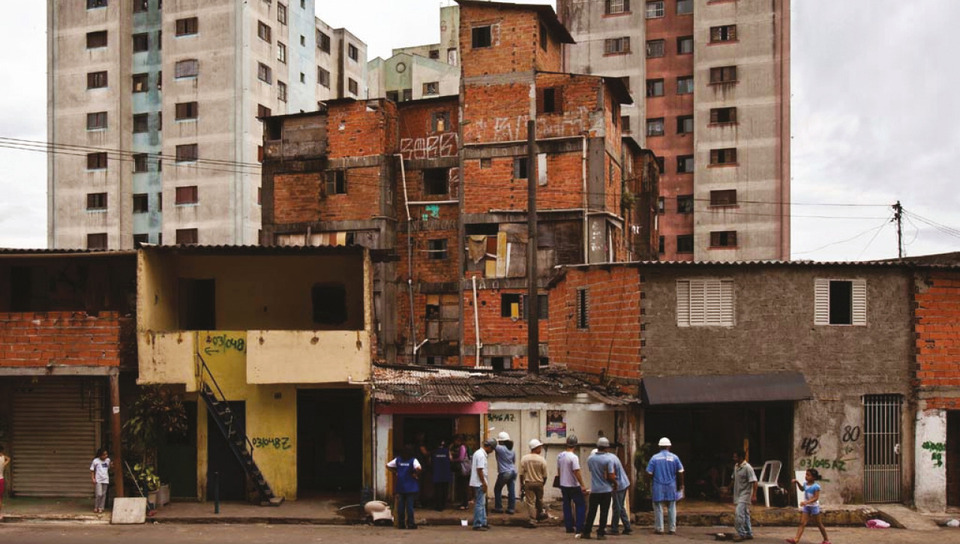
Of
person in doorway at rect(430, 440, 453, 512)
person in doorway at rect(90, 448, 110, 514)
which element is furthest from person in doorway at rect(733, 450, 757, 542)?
person in doorway at rect(90, 448, 110, 514)

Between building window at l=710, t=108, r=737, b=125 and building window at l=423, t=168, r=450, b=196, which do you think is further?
building window at l=710, t=108, r=737, b=125

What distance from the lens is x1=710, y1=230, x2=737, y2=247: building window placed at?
56.8 meters

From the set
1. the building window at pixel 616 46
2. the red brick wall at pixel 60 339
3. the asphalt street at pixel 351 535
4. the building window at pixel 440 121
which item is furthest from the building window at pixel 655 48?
the red brick wall at pixel 60 339

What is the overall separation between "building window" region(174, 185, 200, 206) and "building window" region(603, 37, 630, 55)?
28.4 m

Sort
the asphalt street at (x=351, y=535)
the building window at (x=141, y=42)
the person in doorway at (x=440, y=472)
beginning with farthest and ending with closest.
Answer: the building window at (x=141, y=42) < the person in doorway at (x=440, y=472) < the asphalt street at (x=351, y=535)

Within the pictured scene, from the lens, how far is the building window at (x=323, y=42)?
6152cm

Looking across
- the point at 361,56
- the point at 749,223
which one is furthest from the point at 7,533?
the point at 361,56

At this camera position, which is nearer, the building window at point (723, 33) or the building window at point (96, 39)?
the building window at point (96, 39)

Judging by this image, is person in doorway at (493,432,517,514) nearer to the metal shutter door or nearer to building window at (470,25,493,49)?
the metal shutter door

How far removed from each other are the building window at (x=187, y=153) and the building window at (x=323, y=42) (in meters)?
13.4

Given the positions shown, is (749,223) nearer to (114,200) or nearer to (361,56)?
(361,56)

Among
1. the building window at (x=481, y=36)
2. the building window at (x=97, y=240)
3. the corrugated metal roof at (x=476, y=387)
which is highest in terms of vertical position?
Result: the building window at (x=481, y=36)

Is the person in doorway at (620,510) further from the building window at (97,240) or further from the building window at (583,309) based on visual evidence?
the building window at (97,240)

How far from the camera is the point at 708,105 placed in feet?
188
